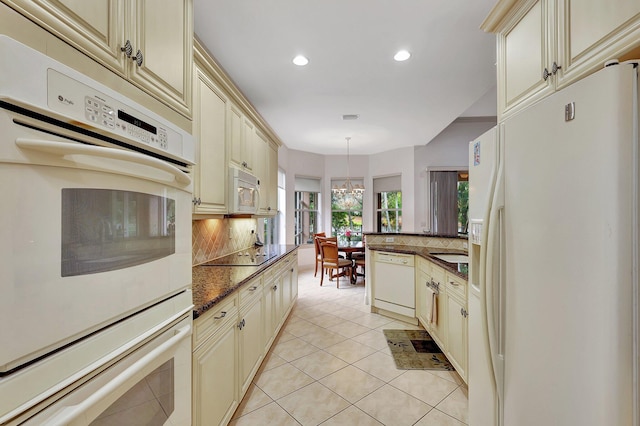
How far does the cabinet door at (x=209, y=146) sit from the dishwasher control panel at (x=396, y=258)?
2.14m

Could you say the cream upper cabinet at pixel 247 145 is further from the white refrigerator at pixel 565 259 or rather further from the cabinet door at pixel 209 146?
the white refrigerator at pixel 565 259

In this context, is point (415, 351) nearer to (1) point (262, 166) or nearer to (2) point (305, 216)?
(1) point (262, 166)

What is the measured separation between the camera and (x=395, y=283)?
11.7ft

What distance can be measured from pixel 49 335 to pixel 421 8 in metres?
2.57

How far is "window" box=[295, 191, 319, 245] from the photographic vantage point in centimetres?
678

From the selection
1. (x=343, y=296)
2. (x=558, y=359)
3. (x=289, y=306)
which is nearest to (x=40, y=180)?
(x=558, y=359)

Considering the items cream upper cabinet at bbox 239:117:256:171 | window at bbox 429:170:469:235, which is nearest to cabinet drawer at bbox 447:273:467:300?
cream upper cabinet at bbox 239:117:256:171

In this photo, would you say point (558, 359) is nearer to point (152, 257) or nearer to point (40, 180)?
point (152, 257)

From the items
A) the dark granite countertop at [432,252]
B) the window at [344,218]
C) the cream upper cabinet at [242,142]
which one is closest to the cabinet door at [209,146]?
the cream upper cabinet at [242,142]

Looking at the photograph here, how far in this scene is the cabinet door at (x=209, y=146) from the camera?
2062 mm

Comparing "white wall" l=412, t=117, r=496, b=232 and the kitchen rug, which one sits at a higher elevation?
"white wall" l=412, t=117, r=496, b=232

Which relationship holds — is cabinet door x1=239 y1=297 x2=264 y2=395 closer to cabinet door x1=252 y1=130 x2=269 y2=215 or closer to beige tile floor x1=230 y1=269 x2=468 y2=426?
beige tile floor x1=230 y1=269 x2=468 y2=426

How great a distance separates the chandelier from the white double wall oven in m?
5.52

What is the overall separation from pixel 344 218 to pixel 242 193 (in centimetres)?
467
